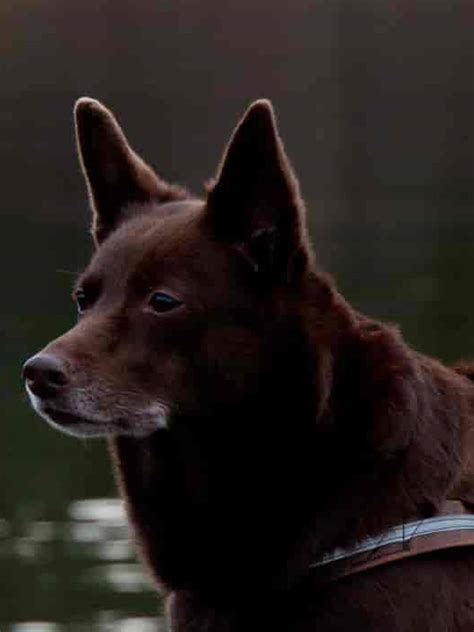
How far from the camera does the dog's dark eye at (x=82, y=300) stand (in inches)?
157

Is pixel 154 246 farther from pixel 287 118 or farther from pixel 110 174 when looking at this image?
pixel 287 118

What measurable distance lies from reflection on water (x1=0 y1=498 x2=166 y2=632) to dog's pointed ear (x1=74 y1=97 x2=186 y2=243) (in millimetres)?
2905

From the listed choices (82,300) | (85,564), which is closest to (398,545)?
(82,300)

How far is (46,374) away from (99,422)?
17cm

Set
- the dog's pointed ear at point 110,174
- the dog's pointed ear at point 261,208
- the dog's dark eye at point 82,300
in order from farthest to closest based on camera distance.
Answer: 1. the dog's pointed ear at point 110,174
2. the dog's dark eye at point 82,300
3. the dog's pointed ear at point 261,208

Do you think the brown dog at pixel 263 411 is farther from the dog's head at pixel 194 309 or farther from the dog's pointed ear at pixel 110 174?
the dog's pointed ear at pixel 110 174

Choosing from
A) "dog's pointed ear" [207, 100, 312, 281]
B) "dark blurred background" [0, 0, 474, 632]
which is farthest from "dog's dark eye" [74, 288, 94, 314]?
"dark blurred background" [0, 0, 474, 632]

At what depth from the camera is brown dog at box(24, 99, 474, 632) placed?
3.77 meters

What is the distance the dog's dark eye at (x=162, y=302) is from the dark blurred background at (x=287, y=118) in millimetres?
11653

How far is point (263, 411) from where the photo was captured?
12.5 ft

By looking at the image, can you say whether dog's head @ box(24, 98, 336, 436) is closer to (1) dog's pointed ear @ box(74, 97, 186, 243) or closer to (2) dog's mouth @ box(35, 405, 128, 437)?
(2) dog's mouth @ box(35, 405, 128, 437)

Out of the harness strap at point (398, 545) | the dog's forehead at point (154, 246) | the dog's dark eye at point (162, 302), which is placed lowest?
the harness strap at point (398, 545)

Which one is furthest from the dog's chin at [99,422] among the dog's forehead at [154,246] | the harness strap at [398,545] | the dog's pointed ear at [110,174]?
the dog's pointed ear at [110,174]

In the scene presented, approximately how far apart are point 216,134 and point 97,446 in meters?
17.0
